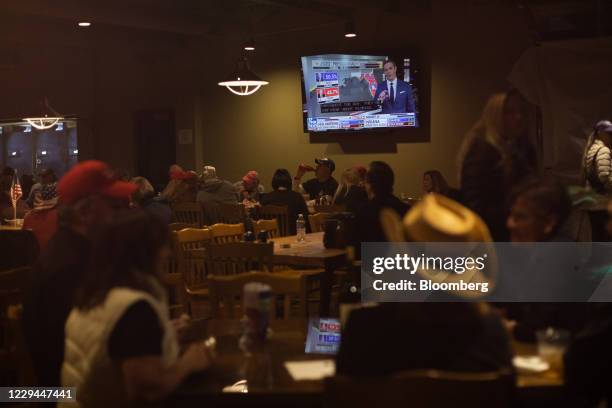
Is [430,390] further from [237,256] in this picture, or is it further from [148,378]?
[237,256]

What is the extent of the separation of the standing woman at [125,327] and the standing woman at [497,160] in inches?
61.2

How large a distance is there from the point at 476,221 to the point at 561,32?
7.12 m

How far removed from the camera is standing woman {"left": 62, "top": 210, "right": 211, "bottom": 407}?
2.13 m

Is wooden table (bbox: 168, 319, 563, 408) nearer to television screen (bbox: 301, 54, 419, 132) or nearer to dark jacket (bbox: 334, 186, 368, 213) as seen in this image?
dark jacket (bbox: 334, 186, 368, 213)

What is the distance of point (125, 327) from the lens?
213 centimetres

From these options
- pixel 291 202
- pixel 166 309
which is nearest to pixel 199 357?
pixel 166 309

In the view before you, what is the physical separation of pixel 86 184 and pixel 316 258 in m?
2.61

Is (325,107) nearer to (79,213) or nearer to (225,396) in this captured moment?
(79,213)

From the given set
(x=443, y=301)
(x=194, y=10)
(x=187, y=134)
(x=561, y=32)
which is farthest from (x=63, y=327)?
(x=187, y=134)

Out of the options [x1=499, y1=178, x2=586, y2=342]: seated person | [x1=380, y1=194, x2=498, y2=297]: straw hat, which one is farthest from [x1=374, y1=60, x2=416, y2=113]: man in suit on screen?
[x1=380, y1=194, x2=498, y2=297]: straw hat

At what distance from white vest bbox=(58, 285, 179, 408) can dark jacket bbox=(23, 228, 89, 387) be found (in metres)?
0.41

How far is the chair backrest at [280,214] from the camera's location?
7.82 meters

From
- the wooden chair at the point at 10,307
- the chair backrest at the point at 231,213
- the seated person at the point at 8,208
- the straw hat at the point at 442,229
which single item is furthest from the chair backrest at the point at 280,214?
the straw hat at the point at 442,229

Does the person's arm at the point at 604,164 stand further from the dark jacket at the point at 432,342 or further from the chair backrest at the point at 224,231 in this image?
the dark jacket at the point at 432,342
